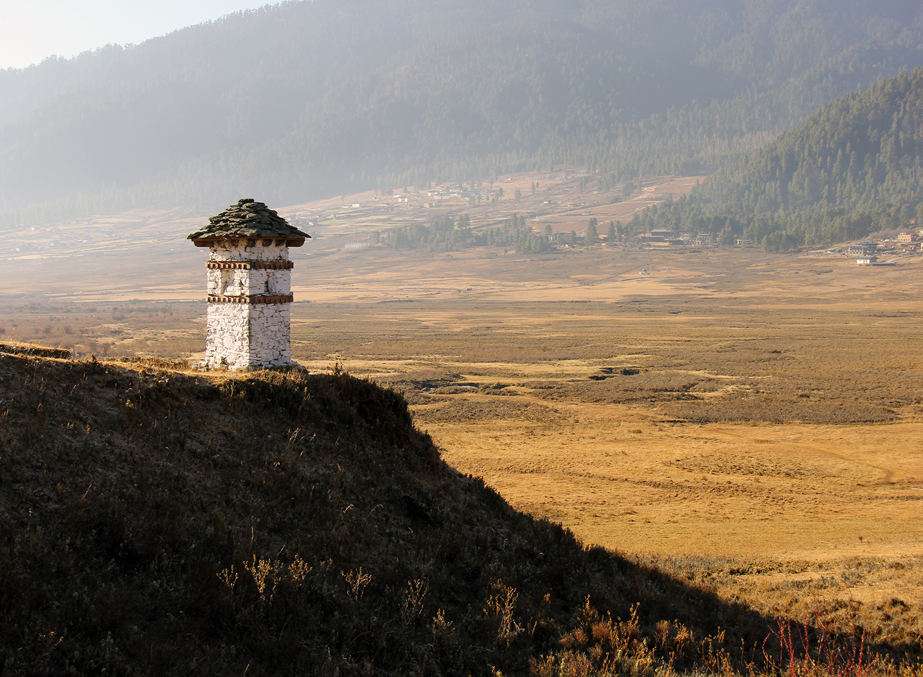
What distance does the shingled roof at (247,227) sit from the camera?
1320 centimetres

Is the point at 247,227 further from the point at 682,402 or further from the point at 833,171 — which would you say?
the point at 833,171

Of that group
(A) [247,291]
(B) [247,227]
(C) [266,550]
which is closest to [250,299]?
(A) [247,291]

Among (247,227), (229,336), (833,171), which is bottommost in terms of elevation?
(229,336)

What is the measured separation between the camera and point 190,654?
21.2 ft

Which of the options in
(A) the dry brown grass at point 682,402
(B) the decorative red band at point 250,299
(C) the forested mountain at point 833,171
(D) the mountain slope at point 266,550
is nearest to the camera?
(D) the mountain slope at point 266,550

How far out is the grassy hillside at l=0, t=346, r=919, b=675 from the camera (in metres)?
6.65

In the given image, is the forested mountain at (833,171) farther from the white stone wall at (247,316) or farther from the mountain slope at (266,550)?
the mountain slope at (266,550)

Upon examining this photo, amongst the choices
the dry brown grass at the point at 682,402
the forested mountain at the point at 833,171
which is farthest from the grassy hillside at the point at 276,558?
the forested mountain at the point at 833,171

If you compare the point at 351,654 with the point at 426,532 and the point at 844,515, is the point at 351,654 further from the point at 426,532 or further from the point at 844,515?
the point at 844,515

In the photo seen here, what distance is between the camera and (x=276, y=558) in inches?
317

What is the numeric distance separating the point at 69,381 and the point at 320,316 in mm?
67121

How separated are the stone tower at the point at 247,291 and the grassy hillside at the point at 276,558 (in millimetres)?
1549

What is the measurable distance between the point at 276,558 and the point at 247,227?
7.28 metres

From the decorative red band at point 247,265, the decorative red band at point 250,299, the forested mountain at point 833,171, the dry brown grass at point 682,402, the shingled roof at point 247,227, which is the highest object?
the forested mountain at point 833,171
